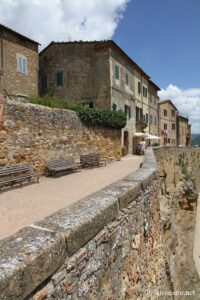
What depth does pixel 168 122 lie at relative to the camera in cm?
4447

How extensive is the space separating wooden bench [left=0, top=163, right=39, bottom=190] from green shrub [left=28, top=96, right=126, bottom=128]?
14.4 ft

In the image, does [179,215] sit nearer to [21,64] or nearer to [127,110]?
[127,110]

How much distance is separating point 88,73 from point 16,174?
16.4m

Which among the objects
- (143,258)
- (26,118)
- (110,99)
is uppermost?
(110,99)

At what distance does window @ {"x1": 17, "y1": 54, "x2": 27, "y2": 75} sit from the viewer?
20641 millimetres

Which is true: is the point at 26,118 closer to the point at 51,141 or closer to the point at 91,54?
the point at 51,141

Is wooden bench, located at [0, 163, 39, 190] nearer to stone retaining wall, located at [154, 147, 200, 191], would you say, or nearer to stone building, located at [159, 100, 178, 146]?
stone retaining wall, located at [154, 147, 200, 191]

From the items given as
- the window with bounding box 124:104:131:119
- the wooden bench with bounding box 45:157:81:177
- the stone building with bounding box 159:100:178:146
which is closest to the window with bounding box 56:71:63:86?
the window with bounding box 124:104:131:119

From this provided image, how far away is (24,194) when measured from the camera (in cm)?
759

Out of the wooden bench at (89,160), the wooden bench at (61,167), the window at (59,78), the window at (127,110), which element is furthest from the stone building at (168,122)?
the wooden bench at (61,167)

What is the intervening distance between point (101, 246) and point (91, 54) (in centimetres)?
2253

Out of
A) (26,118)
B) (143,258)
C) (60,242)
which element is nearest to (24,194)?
(26,118)

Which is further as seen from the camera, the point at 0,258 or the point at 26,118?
the point at 26,118

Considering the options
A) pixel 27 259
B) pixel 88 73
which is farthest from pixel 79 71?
pixel 27 259
